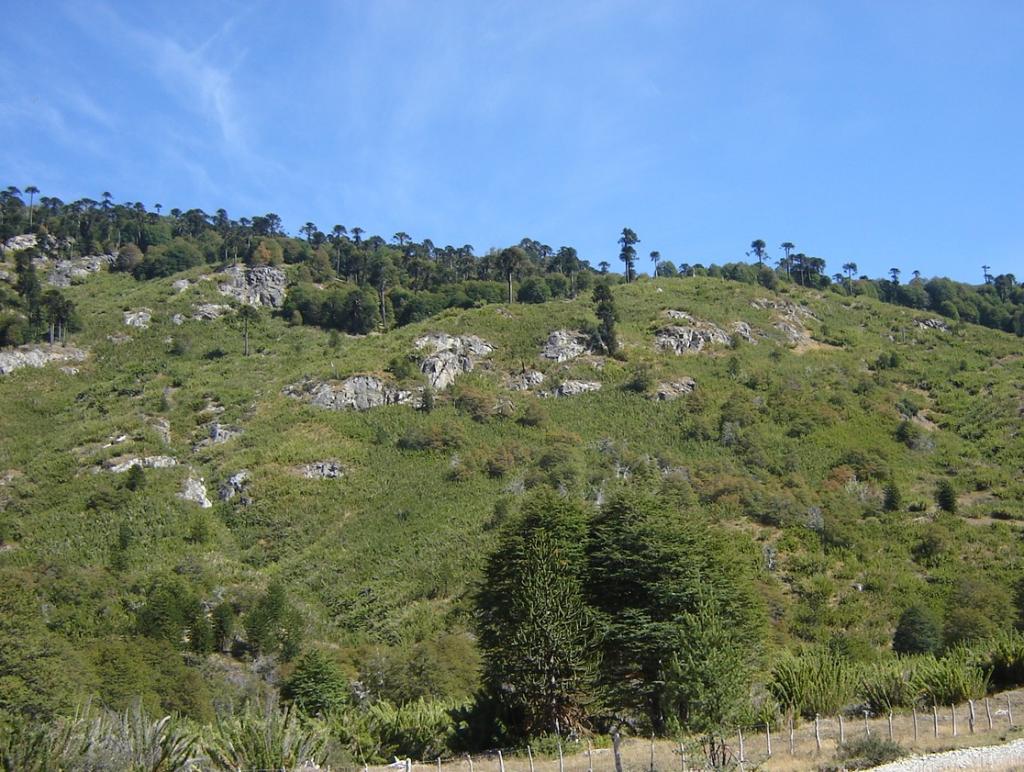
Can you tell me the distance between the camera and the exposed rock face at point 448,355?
9375 centimetres

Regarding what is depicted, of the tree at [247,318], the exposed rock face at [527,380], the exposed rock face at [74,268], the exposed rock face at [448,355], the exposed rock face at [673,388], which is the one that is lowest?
the exposed rock face at [673,388]

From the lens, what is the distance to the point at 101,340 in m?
108

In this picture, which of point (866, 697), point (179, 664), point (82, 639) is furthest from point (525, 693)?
point (82, 639)

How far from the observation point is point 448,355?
315ft

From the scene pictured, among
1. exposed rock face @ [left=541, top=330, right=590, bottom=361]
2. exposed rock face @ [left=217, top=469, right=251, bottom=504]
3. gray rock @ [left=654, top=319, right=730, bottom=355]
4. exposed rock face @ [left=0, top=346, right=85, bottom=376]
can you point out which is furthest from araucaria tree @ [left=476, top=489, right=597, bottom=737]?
exposed rock face @ [left=0, top=346, right=85, bottom=376]

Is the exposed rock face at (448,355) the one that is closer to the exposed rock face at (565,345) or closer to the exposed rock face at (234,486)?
the exposed rock face at (565,345)

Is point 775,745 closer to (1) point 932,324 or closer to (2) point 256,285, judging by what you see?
(2) point 256,285

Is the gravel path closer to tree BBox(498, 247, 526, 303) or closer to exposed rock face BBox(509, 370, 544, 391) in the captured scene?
exposed rock face BBox(509, 370, 544, 391)

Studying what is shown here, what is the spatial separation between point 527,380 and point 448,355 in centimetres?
976

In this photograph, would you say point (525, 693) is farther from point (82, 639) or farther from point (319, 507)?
point (319, 507)

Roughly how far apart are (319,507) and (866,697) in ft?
167

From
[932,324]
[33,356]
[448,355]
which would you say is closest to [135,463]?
[448,355]

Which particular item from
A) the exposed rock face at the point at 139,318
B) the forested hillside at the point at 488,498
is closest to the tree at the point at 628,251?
the forested hillside at the point at 488,498

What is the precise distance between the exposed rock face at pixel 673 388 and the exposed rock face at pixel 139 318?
234 feet
